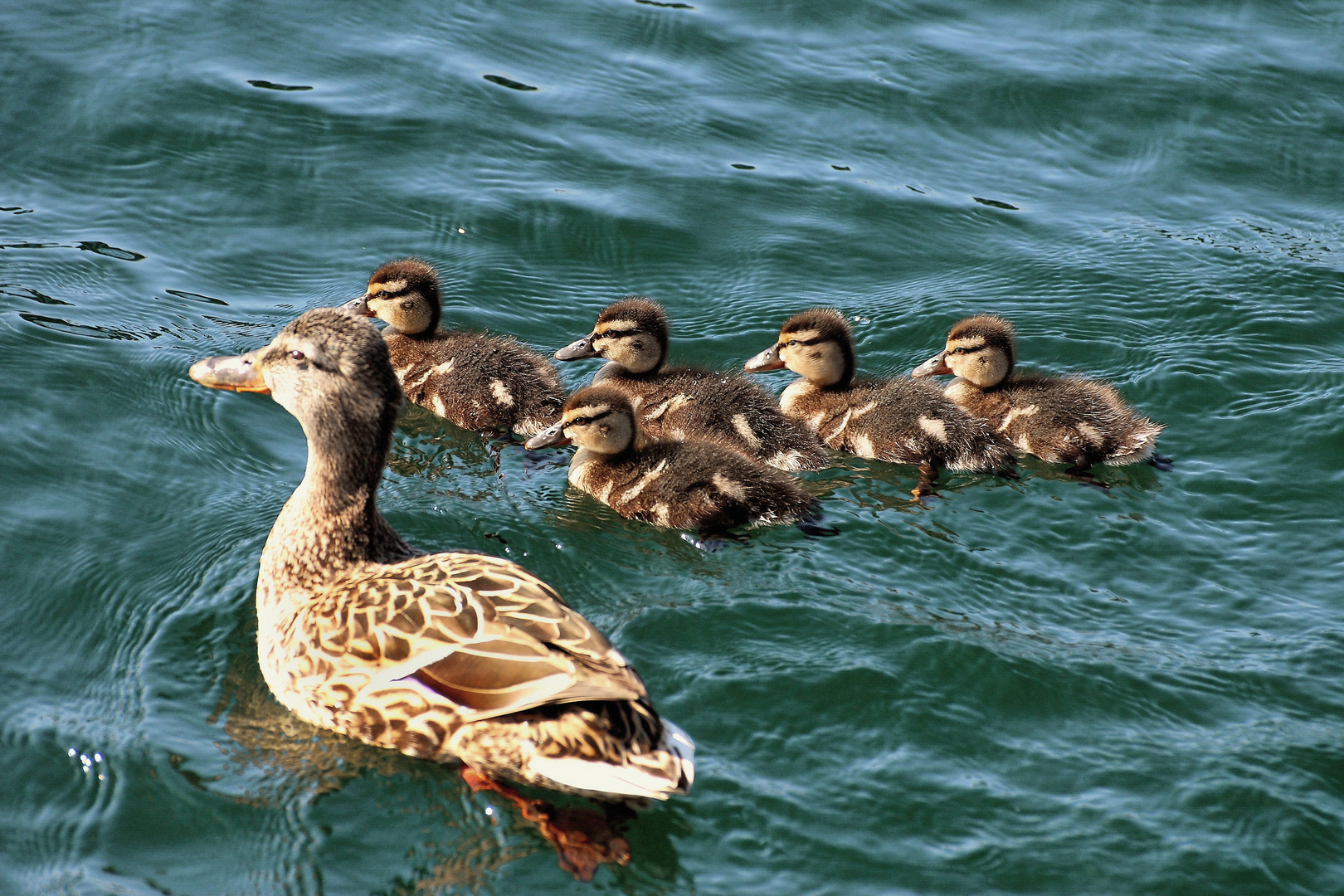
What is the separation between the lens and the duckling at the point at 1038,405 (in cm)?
496

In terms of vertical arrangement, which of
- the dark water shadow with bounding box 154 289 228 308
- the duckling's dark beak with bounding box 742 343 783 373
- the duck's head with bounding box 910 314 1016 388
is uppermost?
the duck's head with bounding box 910 314 1016 388

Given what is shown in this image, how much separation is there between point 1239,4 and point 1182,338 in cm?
383

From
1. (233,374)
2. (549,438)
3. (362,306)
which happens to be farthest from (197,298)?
(233,374)

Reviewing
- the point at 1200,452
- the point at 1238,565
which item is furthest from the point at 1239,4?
the point at 1238,565

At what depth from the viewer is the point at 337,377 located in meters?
3.82

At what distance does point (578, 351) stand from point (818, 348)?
3.26ft

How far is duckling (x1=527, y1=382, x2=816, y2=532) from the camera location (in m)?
4.65

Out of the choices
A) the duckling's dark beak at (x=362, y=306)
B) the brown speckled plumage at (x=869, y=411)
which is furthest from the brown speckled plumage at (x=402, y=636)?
the brown speckled plumage at (x=869, y=411)

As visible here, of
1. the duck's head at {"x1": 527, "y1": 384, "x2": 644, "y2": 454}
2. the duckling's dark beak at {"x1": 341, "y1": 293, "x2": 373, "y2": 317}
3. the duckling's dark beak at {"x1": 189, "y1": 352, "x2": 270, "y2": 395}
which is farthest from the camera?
the duckling's dark beak at {"x1": 341, "y1": 293, "x2": 373, "y2": 317}

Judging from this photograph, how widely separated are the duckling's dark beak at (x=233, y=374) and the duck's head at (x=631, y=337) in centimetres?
168

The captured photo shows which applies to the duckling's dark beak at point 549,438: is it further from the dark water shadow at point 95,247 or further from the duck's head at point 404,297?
the dark water shadow at point 95,247

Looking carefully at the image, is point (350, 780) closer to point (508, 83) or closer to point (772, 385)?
point (772, 385)

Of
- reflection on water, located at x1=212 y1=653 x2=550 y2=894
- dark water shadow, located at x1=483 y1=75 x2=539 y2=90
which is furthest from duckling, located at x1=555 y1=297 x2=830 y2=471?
dark water shadow, located at x1=483 y1=75 x2=539 y2=90

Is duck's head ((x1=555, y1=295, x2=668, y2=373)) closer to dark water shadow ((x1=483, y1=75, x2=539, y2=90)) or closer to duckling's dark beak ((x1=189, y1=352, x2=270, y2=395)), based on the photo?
duckling's dark beak ((x1=189, y1=352, x2=270, y2=395))
